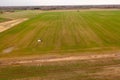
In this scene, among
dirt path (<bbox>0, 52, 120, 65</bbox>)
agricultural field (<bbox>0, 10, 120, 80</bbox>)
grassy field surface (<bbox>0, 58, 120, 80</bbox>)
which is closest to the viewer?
grassy field surface (<bbox>0, 58, 120, 80</bbox>)

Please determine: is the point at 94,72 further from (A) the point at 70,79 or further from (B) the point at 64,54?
(B) the point at 64,54

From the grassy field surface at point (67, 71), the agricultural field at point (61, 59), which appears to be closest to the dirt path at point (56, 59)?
the agricultural field at point (61, 59)

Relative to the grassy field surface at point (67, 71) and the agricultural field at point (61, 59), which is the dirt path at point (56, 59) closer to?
the agricultural field at point (61, 59)

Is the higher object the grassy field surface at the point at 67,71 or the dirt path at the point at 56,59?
the grassy field surface at the point at 67,71

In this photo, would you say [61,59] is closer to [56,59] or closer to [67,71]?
[56,59]

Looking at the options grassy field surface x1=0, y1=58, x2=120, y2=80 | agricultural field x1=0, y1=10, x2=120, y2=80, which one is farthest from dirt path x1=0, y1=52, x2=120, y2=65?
grassy field surface x1=0, y1=58, x2=120, y2=80

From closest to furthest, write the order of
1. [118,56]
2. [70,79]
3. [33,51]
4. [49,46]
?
[70,79] → [118,56] → [33,51] → [49,46]

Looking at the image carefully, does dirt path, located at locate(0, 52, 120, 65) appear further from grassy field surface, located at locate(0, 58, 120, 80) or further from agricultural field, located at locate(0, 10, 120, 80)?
grassy field surface, located at locate(0, 58, 120, 80)

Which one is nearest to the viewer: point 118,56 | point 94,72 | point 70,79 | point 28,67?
point 70,79

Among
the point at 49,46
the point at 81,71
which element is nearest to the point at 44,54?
the point at 49,46

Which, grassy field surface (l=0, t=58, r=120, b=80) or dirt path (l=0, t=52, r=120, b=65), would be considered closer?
grassy field surface (l=0, t=58, r=120, b=80)

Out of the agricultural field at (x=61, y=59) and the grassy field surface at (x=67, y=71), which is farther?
the agricultural field at (x=61, y=59)
